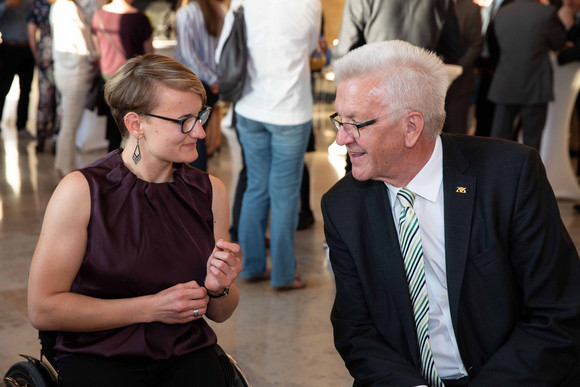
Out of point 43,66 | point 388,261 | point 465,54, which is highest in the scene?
point 388,261

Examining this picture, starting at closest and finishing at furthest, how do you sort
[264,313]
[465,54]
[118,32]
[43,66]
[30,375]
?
[30,375] < [264,313] < [465,54] < [118,32] < [43,66]

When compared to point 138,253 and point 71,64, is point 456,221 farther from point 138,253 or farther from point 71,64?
point 71,64

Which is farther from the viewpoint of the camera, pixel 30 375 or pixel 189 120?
pixel 189 120

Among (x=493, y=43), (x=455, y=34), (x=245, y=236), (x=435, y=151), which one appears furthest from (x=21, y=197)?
(x=435, y=151)

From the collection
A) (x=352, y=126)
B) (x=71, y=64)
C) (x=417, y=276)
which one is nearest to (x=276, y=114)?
(x=352, y=126)

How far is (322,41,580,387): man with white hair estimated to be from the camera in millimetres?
1847

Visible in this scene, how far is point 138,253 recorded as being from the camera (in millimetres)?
1972

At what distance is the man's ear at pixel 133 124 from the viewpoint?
207 cm

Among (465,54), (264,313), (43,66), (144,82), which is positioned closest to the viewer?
(144,82)

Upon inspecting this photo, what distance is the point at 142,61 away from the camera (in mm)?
2045

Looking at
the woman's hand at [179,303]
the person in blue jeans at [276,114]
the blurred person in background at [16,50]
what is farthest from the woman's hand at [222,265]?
the blurred person in background at [16,50]

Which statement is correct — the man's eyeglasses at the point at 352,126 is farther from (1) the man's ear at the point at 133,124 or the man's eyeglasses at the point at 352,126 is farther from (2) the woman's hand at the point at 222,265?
(1) the man's ear at the point at 133,124

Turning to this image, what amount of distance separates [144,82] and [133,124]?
13 cm

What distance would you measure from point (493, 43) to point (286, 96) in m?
2.81
